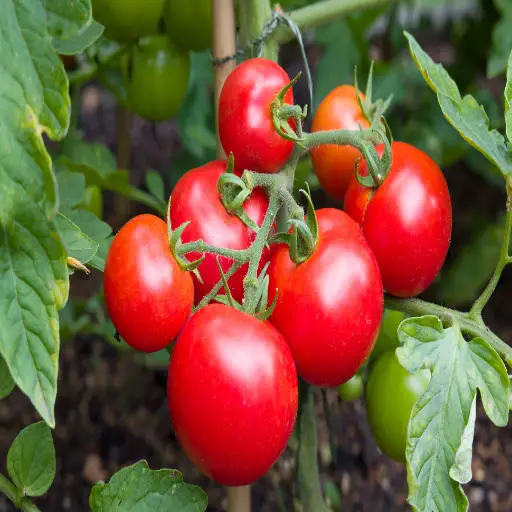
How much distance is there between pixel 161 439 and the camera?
1211 millimetres

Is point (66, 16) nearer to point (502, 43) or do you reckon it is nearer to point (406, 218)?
point (406, 218)

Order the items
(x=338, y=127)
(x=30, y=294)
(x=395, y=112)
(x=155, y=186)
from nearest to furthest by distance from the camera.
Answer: (x=30, y=294), (x=338, y=127), (x=155, y=186), (x=395, y=112)

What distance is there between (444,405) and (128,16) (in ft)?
1.80

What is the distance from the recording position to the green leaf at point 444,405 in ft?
1.76

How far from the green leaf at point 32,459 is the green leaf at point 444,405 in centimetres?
30

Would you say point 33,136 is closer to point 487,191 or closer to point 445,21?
point 487,191

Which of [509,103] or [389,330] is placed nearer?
[509,103]

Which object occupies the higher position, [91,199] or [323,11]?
[323,11]

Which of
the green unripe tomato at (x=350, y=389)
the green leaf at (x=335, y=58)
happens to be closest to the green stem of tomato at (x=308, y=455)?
the green unripe tomato at (x=350, y=389)

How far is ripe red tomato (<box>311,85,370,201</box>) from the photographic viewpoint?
643mm

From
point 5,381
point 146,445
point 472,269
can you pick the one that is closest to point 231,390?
point 5,381

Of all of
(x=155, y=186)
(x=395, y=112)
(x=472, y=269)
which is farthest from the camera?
(x=395, y=112)

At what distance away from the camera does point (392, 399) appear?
72 centimetres

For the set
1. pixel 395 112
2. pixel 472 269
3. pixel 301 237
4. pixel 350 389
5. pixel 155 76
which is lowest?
pixel 472 269
